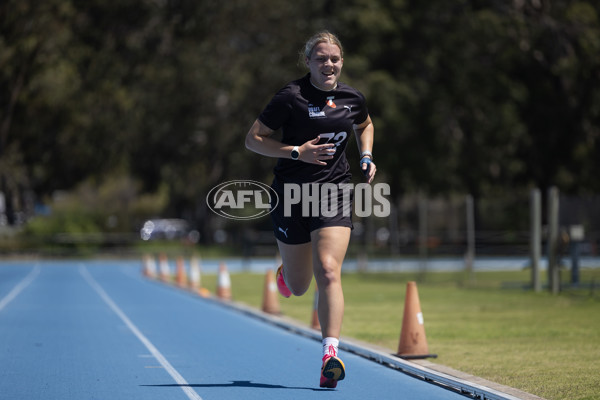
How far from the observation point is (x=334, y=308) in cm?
780

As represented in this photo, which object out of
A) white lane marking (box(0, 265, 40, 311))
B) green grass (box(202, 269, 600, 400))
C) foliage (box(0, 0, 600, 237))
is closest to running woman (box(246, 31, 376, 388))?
green grass (box(202, 269, 600, 400))

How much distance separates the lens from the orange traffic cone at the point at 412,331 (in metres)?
10.3

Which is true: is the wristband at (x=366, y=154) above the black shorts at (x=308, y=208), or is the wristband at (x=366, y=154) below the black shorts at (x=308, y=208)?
above

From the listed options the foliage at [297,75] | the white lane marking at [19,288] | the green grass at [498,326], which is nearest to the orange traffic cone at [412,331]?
the green grass at [498,326]

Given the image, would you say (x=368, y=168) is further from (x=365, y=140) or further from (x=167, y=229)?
(x=167, y=229)

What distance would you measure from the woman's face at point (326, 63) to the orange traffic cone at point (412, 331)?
312cm

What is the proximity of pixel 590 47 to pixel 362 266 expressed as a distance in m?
12.4

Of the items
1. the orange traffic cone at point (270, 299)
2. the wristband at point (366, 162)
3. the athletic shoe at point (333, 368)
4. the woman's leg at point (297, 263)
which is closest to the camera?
the athletic shoe at point (333, 368)

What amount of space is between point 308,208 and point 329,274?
54 cm

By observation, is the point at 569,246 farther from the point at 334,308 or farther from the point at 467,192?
the point at 467,192

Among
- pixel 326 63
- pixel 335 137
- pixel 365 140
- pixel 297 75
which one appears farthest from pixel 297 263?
pixel 297 75

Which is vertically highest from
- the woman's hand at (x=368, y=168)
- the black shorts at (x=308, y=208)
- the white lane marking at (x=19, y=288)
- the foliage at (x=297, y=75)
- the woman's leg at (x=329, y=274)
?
the foliage at (x=297, y=75)

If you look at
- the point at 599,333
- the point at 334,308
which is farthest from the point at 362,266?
the point at 334,308

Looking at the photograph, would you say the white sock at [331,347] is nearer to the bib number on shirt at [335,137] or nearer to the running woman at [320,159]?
the running woman at [320,159]
